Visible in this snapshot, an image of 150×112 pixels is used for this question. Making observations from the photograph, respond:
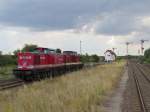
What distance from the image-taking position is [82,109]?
1541cm

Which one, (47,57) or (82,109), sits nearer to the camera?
(82,109)

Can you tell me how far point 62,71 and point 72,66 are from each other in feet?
31.8

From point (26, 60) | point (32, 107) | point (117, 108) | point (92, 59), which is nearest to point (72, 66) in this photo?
point (26, 60)

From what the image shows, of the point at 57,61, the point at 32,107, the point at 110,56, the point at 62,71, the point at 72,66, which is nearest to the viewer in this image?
the point at 32,107

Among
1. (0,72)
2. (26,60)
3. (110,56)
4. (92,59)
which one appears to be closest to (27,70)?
(26,60)

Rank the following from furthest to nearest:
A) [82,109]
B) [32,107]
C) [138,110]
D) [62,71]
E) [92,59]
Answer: [92,59] < [62,71] < [138,110] < [82,109] < [32,107]

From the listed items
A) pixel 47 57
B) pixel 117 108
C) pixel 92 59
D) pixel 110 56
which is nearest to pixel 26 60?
pixel 47 57

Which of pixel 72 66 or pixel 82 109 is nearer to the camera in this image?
pixel 82 109

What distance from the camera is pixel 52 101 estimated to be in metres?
15.4

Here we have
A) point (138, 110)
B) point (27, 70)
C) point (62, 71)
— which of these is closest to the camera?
point (138, 110)

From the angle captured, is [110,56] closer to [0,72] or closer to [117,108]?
[0,72]

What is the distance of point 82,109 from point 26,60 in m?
23.3

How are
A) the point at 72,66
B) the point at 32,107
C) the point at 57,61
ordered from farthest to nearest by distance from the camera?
the point at 72,66
the point at 57,61
the point at 32,107

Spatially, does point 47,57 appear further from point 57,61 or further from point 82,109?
point 82,109
